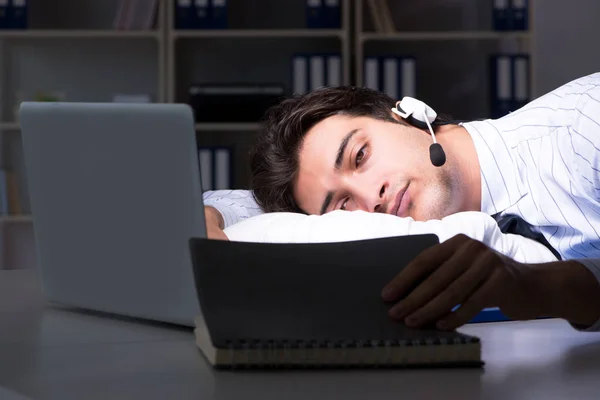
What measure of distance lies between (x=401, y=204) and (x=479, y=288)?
85 centimetres

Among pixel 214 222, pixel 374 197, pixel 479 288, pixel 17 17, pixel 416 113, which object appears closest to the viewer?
pixel 479 288

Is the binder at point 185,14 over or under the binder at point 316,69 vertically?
over

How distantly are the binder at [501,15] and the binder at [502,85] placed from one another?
129 millimetres

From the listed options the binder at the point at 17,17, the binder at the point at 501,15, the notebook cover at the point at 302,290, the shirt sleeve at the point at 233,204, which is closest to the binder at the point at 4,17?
the binder at the point at 17,17

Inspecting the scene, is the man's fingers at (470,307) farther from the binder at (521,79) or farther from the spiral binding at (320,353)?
the binder at (521,79)

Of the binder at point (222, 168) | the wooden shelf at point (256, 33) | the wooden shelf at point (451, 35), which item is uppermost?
the wooden shelf at point (256, 33)

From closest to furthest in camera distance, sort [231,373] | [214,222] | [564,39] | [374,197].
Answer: [231,373], [214,222], [374,197], [564,39]

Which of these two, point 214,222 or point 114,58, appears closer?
point 214,222

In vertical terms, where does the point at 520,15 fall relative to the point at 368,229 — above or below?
above

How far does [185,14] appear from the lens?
3.71 metres

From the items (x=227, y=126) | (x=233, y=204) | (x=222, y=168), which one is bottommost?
(x=222, y=168)

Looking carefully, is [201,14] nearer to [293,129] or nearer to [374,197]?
[293,129]

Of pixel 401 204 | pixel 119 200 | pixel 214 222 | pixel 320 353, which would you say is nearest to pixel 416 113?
pixel 401 204

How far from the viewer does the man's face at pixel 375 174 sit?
4.97 ft
